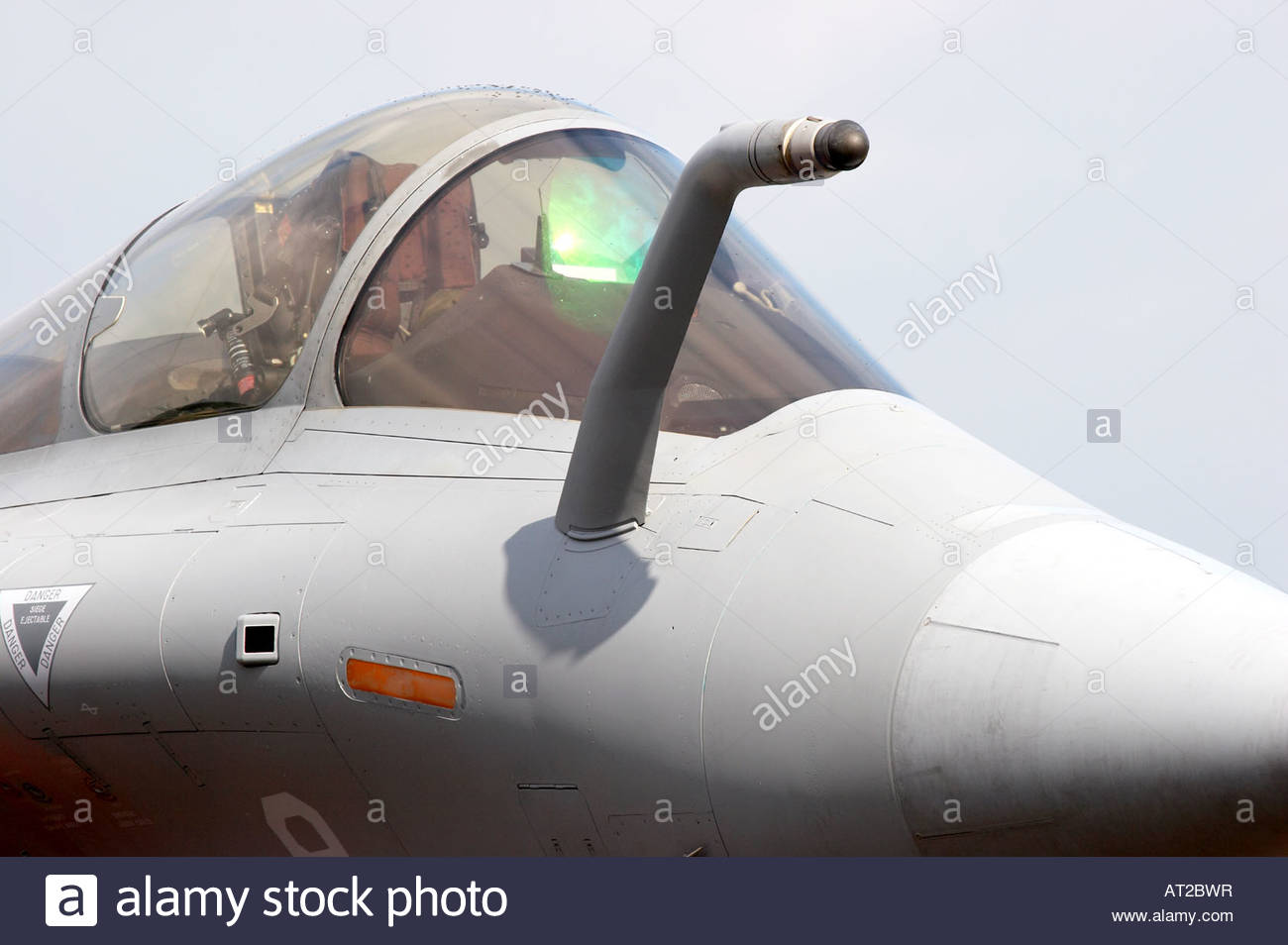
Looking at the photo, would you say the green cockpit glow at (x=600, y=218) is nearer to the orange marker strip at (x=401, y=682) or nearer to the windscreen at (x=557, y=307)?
the windscreen at (x=557, y=307)

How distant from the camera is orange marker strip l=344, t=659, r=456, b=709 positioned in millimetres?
4652

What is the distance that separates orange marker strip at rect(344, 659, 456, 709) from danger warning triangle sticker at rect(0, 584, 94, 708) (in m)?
1.36

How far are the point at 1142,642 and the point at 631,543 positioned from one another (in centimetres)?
152

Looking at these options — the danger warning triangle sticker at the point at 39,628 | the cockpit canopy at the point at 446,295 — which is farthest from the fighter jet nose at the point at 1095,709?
the danger warning triangle sticker at the point at 39,628

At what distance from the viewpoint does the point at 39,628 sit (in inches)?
220

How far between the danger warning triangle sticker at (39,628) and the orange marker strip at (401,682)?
1356 millimetres

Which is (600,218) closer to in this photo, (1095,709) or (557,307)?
(557,307)

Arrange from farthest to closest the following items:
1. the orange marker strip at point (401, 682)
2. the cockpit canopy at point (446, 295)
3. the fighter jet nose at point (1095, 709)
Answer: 1. the cockpit canopy at point (446, 295)
2. the orange marker strip at point (401, 682)
3. the fighter jet nose at point (1095, 709)

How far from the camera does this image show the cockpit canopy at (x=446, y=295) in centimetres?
541

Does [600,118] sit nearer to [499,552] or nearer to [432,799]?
[499,552]

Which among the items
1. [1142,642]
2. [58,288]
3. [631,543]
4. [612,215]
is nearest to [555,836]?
[631,543]

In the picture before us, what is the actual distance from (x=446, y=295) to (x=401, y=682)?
1.64 m

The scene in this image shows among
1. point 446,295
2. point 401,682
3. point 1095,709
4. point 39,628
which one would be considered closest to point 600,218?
point 446,295

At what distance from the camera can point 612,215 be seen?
588 cm
